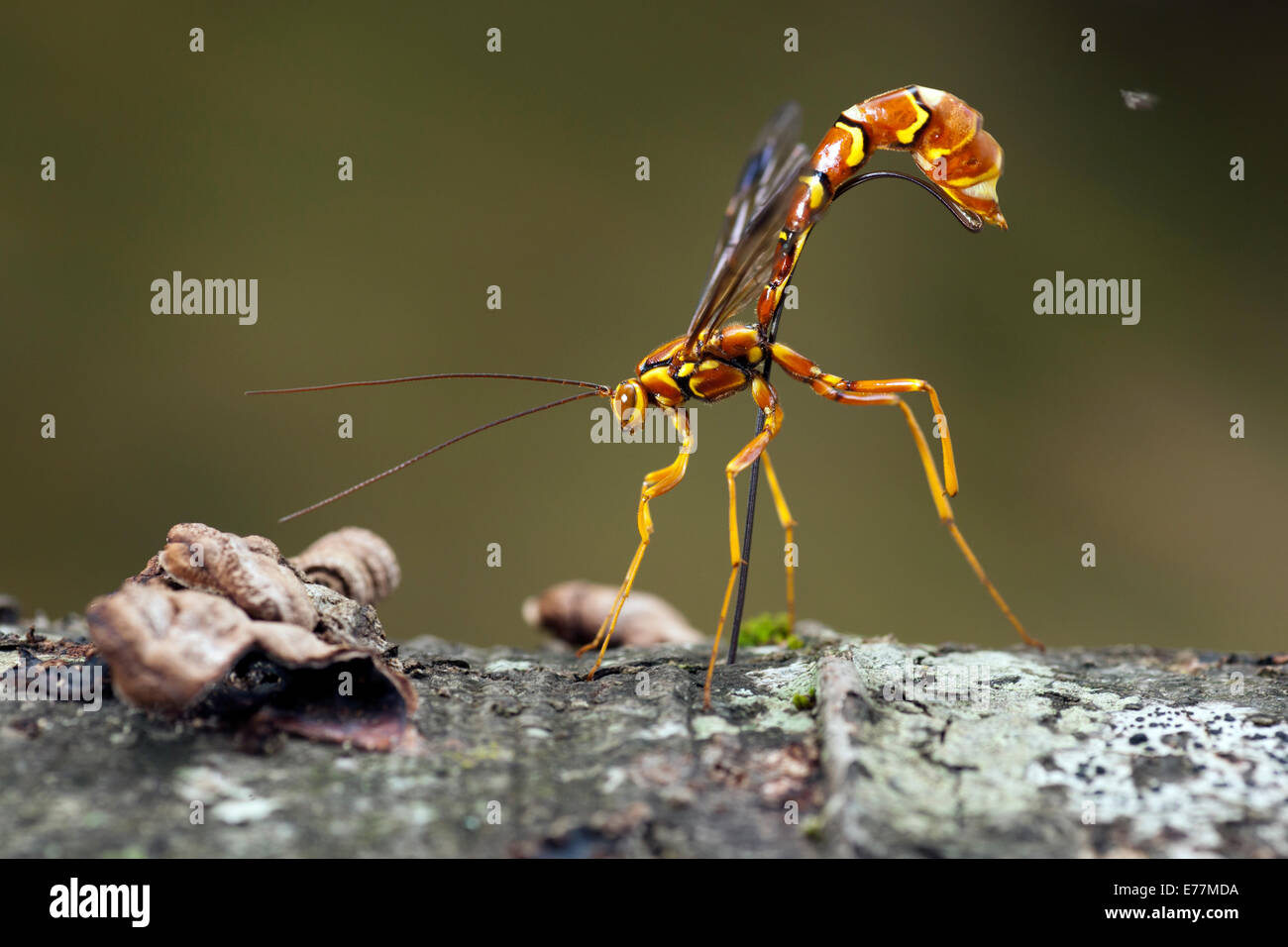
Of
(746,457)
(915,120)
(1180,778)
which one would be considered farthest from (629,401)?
(1180,778)

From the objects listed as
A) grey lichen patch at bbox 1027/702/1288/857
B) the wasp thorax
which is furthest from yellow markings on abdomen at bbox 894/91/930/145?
grey lichen patch at bbox 1027/702/1288/857

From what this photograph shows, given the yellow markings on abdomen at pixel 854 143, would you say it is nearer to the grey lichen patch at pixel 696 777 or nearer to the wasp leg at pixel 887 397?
the wasp leg at pixel 887 397

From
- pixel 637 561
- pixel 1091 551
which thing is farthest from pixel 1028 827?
pixel 1091 551

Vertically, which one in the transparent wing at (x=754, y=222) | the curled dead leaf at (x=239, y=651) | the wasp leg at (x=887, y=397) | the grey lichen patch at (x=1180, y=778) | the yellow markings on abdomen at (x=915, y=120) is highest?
the yellow markings on abdomen at (x=915, y=120)

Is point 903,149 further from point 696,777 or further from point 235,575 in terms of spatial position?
point 235,575

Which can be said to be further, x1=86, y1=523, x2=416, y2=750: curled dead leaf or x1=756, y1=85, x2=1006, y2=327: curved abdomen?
x1=756, y1=85, x2=1006, y2=327: curved abdomen

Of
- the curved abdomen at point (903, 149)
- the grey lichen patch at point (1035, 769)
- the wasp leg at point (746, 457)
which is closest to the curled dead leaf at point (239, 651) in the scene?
the wasp leg at point (746, 457)

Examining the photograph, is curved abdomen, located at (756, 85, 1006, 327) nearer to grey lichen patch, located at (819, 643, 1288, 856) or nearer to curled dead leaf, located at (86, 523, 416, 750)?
grey lichen patch, located at (819, 643, 1288, 856)
